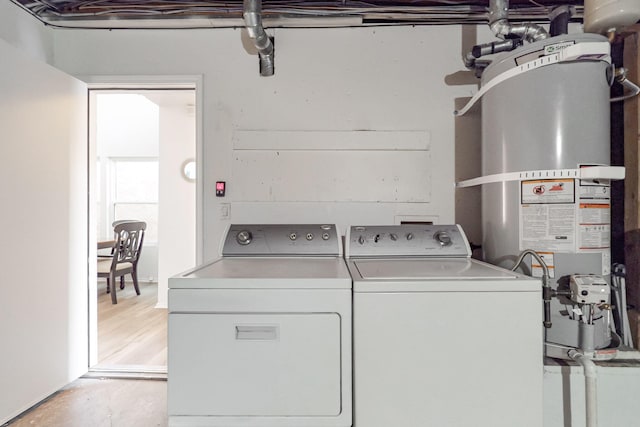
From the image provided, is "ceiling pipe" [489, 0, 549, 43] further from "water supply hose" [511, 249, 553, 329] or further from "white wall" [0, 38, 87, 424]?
"white wall" [0, 38, 87, 424]

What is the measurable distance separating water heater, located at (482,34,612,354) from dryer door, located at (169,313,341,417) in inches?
35.3

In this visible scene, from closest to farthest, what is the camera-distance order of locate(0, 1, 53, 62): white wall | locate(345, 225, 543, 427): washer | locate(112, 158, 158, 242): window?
locate(345, 225, 543, 427): washer → locate(0, 1, 53, 62): white wall → locate(112, 158, 158, 242): window

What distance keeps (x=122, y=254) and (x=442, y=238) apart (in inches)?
150

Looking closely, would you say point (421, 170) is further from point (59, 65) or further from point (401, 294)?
point (59, 65)

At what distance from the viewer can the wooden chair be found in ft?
12.6

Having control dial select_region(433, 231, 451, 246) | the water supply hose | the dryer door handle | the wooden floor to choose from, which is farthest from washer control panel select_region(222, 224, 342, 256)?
the wooden floor

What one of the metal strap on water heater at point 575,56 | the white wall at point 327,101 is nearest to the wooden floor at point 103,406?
the white wall at point 327,101

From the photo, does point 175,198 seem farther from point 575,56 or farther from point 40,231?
point 575,56

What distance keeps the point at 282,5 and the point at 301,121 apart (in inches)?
24.9

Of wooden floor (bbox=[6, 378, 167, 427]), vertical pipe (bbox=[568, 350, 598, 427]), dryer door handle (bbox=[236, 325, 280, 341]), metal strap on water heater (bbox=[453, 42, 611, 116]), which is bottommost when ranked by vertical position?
wooden floor (bbox=[6, 378, 167, 427])

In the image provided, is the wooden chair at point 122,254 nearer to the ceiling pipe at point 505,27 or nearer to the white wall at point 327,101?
the white wall at point 327,101

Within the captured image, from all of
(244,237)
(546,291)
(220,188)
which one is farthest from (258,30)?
(546,291)

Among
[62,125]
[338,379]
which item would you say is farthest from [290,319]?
[62,125]

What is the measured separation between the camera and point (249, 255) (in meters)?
1.65
